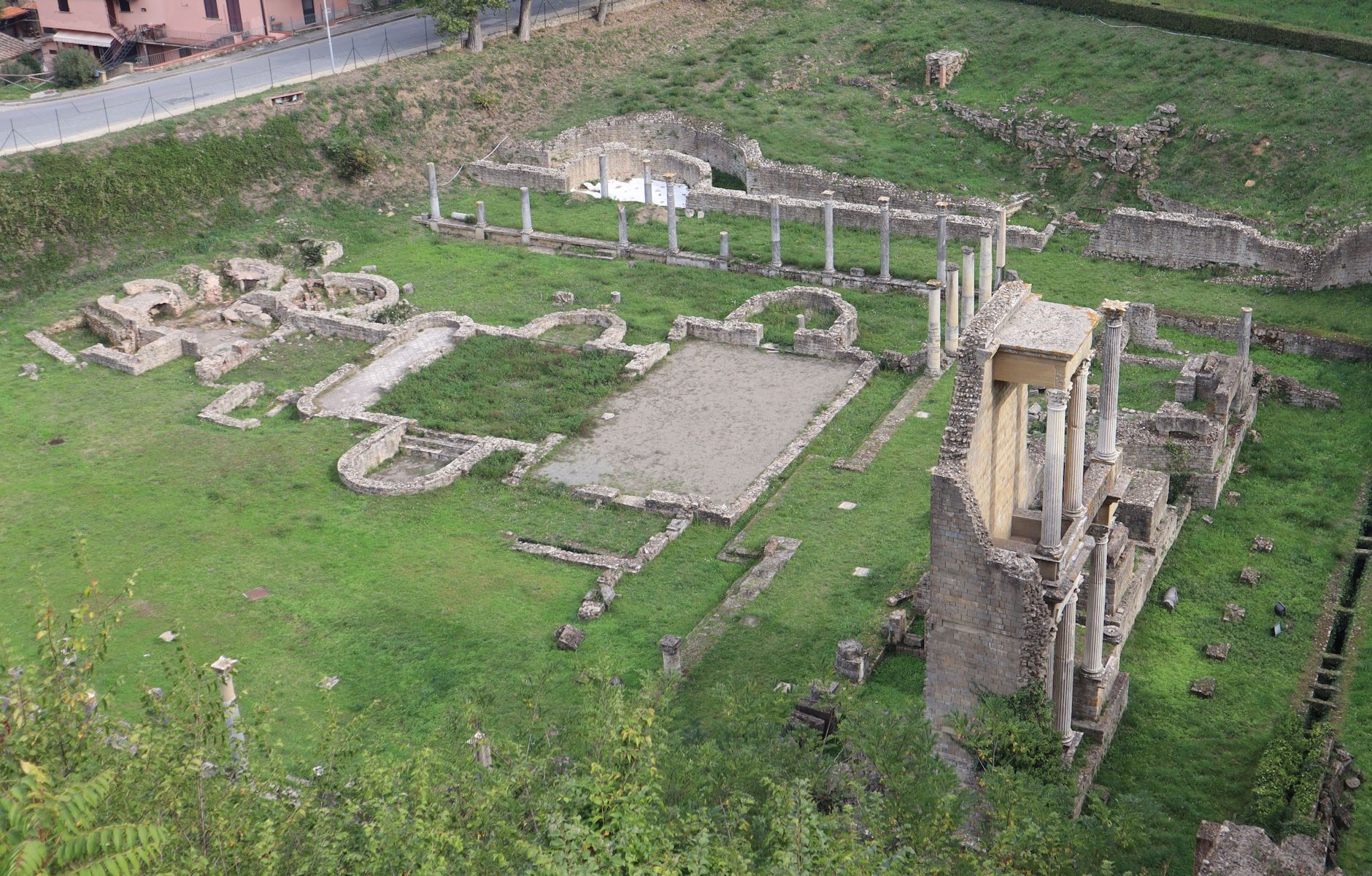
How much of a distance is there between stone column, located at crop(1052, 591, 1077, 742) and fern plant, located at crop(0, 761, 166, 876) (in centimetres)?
1358

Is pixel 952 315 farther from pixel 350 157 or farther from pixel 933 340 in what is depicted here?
pixel 350 157

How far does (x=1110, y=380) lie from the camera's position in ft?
74.5

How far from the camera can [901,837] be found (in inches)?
655

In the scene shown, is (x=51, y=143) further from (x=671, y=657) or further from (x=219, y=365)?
(x=671, y=657)

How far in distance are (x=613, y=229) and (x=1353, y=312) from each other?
68.6 feet

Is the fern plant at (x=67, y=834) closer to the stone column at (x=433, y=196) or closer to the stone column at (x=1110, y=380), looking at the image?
the stone column at (x=1110, y=380)

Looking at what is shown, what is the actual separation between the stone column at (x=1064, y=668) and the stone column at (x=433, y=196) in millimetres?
29584

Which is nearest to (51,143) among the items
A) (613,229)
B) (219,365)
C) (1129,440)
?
(219,365)

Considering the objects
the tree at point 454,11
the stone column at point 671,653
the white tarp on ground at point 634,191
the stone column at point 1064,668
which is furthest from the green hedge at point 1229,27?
the stone column at point 671,653

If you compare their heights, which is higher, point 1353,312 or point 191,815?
point 191,815

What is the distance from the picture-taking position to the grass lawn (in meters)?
34.0

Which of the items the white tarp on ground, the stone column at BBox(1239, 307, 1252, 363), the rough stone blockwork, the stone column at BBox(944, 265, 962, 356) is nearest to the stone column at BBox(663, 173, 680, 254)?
the rough stone blockwork

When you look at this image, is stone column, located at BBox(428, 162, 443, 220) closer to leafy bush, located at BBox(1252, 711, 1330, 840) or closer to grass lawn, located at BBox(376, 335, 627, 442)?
grass lawn, located at BBox(376, 335, 627, 442)

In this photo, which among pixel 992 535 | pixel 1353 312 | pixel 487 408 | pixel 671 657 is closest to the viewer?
pixel 992 535
